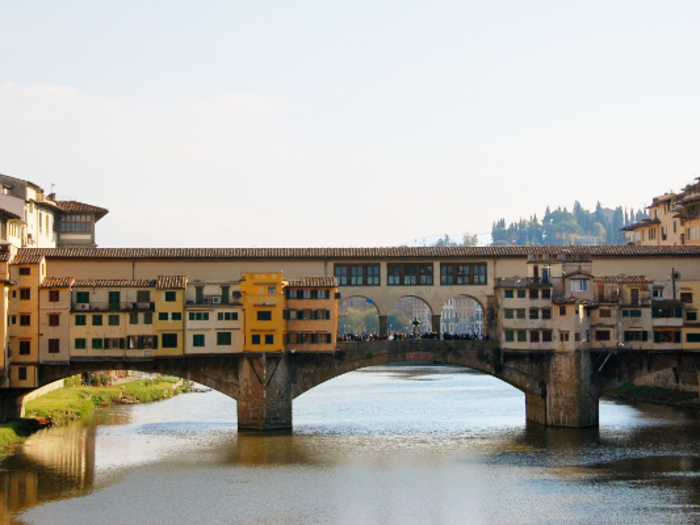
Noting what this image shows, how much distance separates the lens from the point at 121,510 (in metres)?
45.2

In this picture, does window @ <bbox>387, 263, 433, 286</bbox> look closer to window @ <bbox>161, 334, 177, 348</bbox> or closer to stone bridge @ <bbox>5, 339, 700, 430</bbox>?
stone bridge @ <bbox>5, 339, 700, 430</bbox>

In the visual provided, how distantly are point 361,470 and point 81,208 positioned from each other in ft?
140

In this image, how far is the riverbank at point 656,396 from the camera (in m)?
78.1

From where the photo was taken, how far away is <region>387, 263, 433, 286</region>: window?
2815 inches

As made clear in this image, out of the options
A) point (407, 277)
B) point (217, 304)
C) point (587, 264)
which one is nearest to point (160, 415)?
point (217, 304)

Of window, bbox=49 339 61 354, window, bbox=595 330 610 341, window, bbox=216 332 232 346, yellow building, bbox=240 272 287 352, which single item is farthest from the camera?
window, bbox=595 330 610 341

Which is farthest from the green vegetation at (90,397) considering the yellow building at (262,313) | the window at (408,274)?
the window at (408,274)

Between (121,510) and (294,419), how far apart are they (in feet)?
90.2

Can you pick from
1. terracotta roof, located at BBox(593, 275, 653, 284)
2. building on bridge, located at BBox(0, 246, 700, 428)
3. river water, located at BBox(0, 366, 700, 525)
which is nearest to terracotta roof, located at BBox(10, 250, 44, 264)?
building on bridge, located at BBox(0, 246, 700, 428)

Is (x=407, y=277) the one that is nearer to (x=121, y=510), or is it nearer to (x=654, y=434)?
(x=654, y=434)

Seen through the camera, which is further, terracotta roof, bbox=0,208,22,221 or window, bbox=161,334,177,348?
terracotta roof, bbox=0,208,22,221

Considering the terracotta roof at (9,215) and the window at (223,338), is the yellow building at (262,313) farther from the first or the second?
the terracotta roof at (9,215)

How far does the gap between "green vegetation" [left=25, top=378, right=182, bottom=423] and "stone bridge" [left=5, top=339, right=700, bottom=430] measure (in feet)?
17.0

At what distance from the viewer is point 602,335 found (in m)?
67.6
